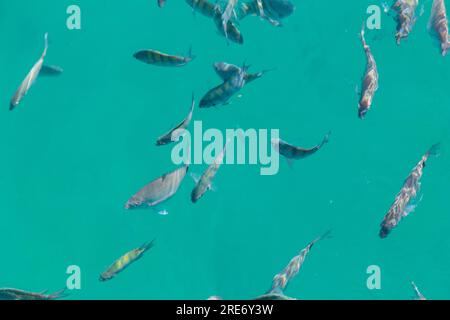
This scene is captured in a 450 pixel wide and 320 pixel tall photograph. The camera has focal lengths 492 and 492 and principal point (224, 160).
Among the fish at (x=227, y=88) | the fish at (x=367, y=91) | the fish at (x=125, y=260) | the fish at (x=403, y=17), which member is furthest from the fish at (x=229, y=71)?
the fish at (x=125, y=260)

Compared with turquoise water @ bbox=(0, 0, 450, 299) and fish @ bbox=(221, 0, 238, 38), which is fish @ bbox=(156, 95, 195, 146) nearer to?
fish @ bbox=(221, 0, 238, 38)

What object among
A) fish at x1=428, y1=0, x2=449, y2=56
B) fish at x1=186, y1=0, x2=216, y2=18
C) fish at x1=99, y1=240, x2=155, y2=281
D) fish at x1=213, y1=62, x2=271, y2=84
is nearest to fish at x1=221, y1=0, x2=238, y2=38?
fish at x1=186, y1=0, x2=216, y2=18

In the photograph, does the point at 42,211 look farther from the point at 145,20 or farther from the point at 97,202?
the point at 145,20

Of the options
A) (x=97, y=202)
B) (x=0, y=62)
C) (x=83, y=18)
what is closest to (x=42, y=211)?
(x=97, y=202)

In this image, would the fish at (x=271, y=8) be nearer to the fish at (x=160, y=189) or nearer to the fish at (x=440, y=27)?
the fish at (x=440, y=27)

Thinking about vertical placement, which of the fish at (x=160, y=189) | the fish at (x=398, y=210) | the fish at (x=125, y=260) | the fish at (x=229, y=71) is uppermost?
the fish at (x=229, y=71)

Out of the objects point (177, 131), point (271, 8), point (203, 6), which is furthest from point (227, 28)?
point (177, 131)
